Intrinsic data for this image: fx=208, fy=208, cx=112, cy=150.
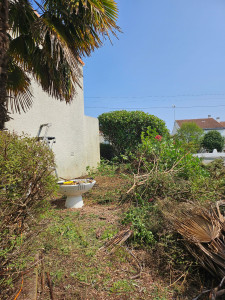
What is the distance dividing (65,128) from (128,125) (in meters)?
4.34

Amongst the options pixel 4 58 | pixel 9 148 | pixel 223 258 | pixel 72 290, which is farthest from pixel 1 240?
pixel 4 58

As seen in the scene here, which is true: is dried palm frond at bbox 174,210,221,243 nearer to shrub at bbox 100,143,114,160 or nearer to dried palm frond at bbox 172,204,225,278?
dried palm frond at bbox 172,204,225,278

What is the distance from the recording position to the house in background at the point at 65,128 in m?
6.26

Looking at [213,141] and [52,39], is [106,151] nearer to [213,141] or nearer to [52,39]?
[52,39]

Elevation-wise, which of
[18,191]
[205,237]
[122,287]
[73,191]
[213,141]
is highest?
[18,191]

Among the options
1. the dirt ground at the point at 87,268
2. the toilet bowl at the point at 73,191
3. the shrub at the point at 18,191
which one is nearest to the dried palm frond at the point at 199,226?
the dirt ground at the point at 87,268

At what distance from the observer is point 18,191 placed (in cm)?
194

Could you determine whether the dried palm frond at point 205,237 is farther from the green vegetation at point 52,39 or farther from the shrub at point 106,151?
the shrub at point 106,151

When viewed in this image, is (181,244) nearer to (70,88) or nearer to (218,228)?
(218,228)

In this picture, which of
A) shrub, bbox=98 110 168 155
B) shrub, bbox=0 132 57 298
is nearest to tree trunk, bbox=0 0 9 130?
shrub, bbox=0 132 57 298

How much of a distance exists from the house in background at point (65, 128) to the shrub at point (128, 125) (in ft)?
4.75

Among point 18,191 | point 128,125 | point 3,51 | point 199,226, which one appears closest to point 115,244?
point 199,226

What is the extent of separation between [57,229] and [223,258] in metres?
2.38

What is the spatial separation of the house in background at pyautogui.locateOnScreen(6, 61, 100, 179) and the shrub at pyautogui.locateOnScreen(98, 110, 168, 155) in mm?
1449
